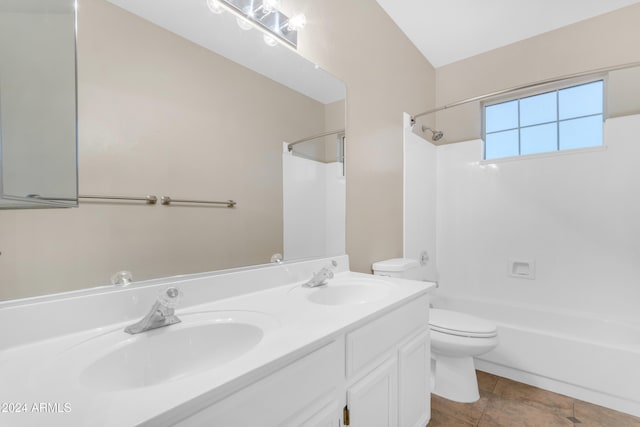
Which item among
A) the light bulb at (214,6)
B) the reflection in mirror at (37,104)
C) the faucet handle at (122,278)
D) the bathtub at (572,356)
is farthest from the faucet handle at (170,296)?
the bathtub at (572,356)

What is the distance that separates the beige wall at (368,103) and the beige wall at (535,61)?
670 mm

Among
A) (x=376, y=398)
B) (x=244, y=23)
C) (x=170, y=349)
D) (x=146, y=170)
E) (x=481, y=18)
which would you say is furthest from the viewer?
(x=481, y=18)

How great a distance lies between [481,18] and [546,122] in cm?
103

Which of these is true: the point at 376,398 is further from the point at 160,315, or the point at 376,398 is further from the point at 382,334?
the point at 160,315

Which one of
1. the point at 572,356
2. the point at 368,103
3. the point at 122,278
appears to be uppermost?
the point at 368,103

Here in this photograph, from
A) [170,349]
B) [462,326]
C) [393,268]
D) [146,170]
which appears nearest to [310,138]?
[146,170]

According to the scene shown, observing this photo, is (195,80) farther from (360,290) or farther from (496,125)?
(496,125)

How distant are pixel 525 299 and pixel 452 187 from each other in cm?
111

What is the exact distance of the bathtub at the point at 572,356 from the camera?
1.64 m

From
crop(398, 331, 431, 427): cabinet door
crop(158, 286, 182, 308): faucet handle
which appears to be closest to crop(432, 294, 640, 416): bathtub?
crop(398, 331, 431, 427): cabinet door

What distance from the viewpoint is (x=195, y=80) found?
1.02 meters

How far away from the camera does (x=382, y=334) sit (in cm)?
104

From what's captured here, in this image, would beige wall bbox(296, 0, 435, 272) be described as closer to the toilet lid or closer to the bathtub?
the toilet lid

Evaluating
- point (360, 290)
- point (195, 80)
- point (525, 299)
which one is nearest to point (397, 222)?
point (360, 290)
